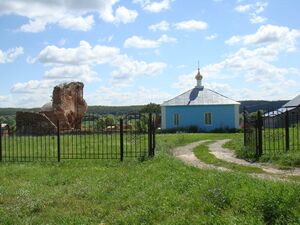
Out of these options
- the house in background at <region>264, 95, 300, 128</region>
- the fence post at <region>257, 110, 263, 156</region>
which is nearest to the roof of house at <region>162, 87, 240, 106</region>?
the house in background at <region>264, 95, 300, 128</region>

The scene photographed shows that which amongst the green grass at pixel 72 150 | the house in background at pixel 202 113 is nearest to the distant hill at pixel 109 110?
the green grass at pixel 72 150

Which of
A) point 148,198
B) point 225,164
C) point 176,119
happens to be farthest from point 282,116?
point 176,119

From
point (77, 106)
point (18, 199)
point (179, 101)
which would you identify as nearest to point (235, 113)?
point (179, 101)

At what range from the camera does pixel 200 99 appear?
1682 inches

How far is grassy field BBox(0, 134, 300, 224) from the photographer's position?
21.2 ft

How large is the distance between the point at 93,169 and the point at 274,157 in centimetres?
509

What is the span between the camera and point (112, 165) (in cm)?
1351

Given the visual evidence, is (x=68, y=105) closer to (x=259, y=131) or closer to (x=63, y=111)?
(x=63, y=111)

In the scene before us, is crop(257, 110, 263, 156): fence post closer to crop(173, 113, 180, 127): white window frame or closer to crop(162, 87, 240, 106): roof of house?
crop(162, 87, 240, 106): roof of house

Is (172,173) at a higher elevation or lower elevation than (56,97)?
lower

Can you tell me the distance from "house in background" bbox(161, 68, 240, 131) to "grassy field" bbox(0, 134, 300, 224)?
3053cm

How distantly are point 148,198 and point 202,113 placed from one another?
34254 millimetres

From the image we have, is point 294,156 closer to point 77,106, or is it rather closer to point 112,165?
point 112,165

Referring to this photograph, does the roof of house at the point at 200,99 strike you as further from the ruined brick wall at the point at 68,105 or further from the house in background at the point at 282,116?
the house in background at the point at 282,116
